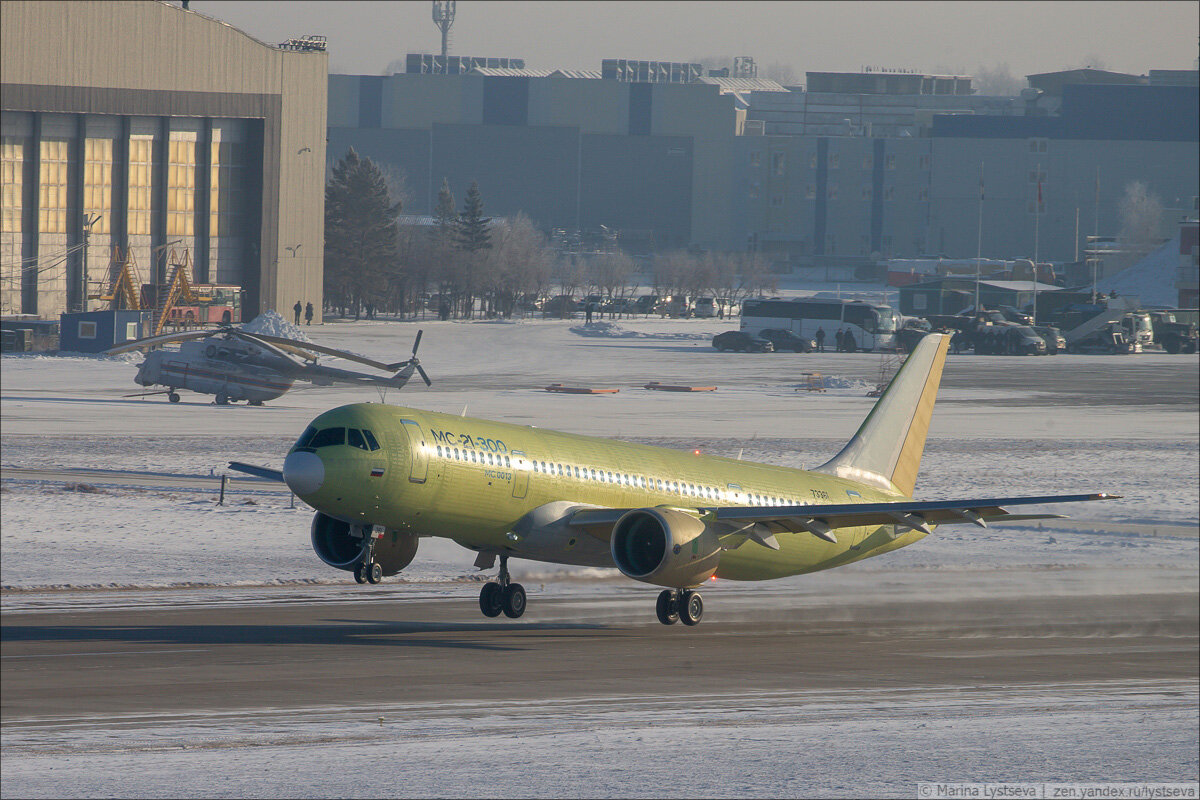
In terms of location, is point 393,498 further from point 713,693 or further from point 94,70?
point 94,70

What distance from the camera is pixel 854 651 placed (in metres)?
63.3

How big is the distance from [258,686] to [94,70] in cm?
15756

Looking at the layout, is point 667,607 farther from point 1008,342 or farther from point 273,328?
point 1008,342

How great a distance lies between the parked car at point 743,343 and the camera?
187m

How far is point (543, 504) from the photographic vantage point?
41.5 meters

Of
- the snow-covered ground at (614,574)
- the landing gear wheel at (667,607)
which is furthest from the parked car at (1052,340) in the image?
the landing gear wheel at (667,607)

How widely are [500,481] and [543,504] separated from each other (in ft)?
5.57

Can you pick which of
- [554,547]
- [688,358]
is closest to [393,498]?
[554,547]

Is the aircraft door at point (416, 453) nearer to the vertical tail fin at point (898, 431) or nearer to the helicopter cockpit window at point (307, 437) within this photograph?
the helicopter cockpit window at point (307, 437)

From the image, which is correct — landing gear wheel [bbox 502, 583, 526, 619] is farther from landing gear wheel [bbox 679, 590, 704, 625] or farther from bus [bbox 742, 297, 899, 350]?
bus [bbox 742, 297, 899, 350]

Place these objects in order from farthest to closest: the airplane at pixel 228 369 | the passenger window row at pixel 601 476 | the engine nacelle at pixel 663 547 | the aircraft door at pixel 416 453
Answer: the airplane at pixel 228 369 → the engine nacelle at pixel 663 547 → the passenger window row at pixel 601 476 → the aircraft door at pixel 416 453

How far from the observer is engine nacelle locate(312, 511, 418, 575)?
33312mm

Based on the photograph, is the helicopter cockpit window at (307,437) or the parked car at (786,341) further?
the parked car at (786,341)

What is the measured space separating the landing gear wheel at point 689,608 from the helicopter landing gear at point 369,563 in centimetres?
1008
